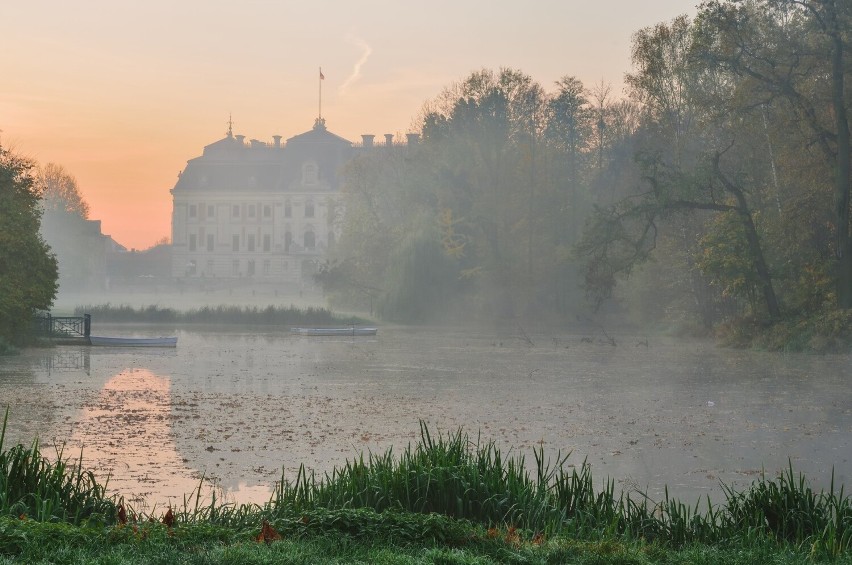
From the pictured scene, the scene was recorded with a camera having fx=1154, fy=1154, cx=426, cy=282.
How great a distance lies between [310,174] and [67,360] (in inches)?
3143

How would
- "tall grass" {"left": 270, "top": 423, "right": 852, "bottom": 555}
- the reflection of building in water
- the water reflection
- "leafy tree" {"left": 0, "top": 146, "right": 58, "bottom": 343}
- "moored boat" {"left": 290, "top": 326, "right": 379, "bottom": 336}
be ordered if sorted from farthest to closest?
"moored boat" {"left": 290, "top": 326, "right": 379, "bottom": 336} → "leafy tree" {"left": 0, "top": 146, "right": 58, "bottom": 343} → the reflection of building in water → the water reflection → "tall grass" {"left": 270, "top": 423, "right": 852, "bottom": 555}

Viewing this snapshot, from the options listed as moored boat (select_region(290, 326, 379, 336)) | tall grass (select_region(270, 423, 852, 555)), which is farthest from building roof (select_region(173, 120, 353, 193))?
tall grass (select_region(270, 423, 852, 555))

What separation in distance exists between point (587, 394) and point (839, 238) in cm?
1288

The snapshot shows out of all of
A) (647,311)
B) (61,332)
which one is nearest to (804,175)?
(647,311)

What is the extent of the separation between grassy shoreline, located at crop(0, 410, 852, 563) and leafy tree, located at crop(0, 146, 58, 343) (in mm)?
20701

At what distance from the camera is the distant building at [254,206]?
10631cm

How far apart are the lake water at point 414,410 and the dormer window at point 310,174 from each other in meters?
74.5

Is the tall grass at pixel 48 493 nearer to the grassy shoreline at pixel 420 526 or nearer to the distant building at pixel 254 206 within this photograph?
the grassy shoreline at pixel 420 526

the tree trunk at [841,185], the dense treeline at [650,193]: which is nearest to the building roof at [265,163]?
the dense treeline at [650,193]

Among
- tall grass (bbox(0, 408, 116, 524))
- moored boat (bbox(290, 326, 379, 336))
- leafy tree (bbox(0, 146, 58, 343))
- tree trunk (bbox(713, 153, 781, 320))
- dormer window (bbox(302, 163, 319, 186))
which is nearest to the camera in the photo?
tall grass (bbox(0, 408, 116, 524))

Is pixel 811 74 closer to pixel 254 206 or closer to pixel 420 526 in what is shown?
pixel 420 526

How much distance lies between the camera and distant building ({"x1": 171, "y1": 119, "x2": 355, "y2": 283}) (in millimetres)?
106312

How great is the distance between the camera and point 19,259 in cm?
2855

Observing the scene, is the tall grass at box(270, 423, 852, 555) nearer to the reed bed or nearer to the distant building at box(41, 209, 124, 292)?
the reed bed
